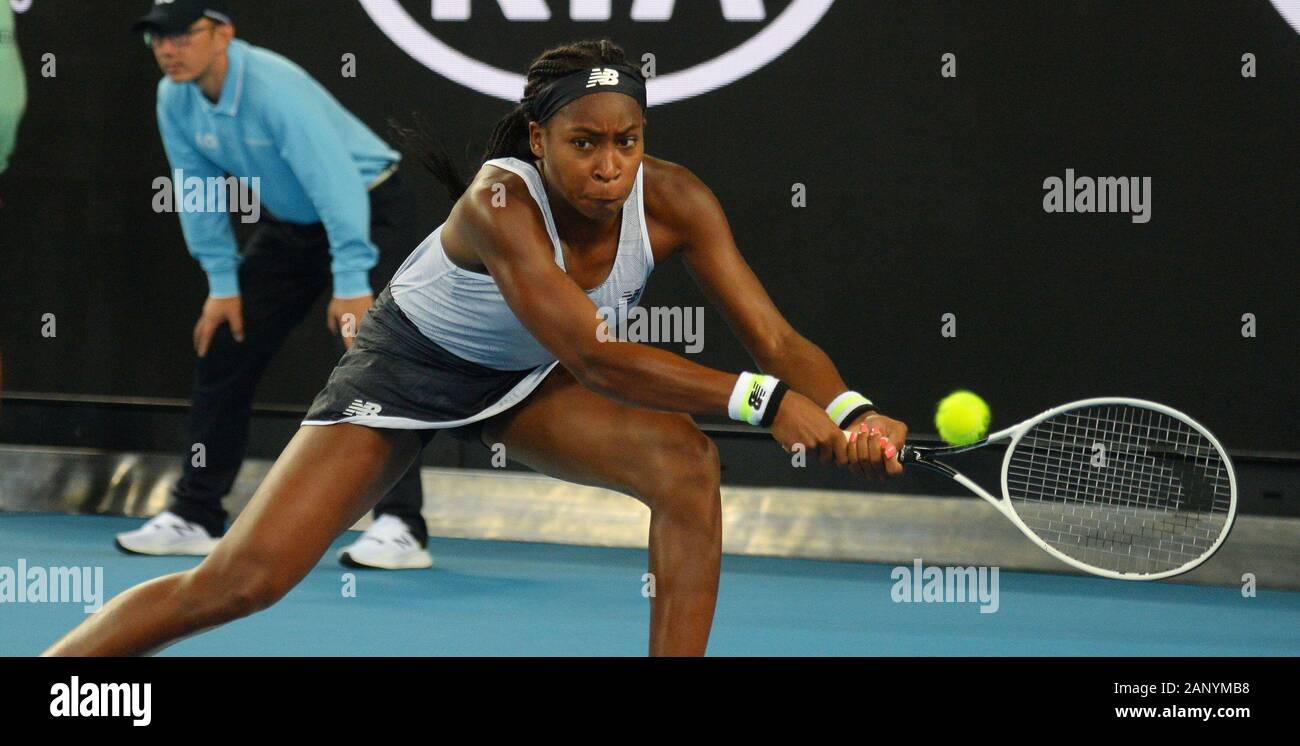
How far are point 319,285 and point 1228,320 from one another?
288cm

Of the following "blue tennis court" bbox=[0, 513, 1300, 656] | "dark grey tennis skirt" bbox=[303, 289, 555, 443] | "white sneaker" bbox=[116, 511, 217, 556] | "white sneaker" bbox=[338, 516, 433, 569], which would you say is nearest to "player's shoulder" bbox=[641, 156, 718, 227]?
"dark grey tennis skirt" bbox=[303, 289, 555, 443]

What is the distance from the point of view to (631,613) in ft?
16.3

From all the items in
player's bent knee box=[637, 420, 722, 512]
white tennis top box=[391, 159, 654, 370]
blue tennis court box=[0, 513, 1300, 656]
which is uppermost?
white tennis top box=[391, 159, 654, 370]

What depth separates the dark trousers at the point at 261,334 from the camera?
223 inches

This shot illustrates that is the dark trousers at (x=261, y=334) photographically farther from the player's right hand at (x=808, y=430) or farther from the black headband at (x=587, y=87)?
the player's right hand at (x=808, y=430)

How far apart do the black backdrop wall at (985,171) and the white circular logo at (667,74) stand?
0.03 meters

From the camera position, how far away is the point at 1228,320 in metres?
5.38

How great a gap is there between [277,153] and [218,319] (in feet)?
1.95

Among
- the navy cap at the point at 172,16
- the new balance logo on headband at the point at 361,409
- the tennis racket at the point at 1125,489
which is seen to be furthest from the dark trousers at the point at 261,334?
the new balance logo on headband at the point at 361,409

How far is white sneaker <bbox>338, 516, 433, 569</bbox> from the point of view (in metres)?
5.54

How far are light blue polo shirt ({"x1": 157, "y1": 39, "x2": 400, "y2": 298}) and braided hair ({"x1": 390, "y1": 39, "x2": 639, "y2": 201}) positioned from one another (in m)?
1.78

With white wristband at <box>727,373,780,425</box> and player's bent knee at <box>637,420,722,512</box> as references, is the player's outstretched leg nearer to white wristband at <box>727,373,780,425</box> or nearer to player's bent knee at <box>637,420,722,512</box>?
player's bent knee at <box>637,420,722,512</box>

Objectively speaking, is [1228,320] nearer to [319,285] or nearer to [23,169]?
[319,285]

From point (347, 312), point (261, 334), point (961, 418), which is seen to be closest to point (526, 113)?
point (961, 418)
